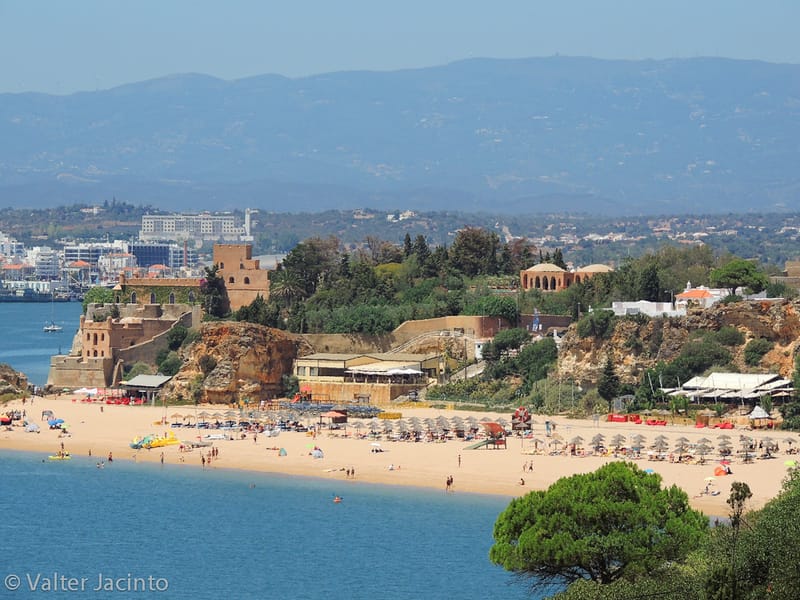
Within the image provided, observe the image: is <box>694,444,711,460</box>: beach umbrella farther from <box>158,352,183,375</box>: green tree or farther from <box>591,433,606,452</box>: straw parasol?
<box>158,352,183,375</box>: green tree

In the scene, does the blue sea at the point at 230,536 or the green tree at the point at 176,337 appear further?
the green tree at the point at 176,337

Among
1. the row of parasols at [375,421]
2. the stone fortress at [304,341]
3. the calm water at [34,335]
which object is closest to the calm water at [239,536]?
the row of parasols at [375,421]

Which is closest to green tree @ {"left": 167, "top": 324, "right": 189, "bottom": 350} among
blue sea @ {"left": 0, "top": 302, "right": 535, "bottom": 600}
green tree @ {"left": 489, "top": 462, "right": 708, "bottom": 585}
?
blue sea @ {"left": 0, "top": 302, "right": 535, "bottom": 600}

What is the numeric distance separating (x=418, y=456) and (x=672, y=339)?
1109cm

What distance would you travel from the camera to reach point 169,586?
30.8m

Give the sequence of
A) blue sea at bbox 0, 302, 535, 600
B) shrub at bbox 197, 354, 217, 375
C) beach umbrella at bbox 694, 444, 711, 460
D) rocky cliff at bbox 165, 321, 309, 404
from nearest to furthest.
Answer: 1. blue sea at bbox 0, 302, 535, 600
2. beach umbrella at bbox 694, 444, 711, 460
3. rocky cliff at bbox 165, 321, 309, 404
4. shrub at bbox 197, 354, 217, 375

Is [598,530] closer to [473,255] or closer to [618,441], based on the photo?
[618,441]

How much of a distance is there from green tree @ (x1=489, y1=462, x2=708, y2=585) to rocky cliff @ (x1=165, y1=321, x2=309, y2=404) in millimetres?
30021

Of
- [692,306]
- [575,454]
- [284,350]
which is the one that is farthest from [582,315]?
[575,454]

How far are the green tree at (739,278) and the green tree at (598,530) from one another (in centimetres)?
3228

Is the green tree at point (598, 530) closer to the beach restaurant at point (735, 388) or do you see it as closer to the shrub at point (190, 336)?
the beach restaurant at point (735, 388)

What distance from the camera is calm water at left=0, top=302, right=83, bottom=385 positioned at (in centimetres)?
7519

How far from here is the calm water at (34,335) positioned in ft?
247

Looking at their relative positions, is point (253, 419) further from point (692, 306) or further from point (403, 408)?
point (692, 306)
